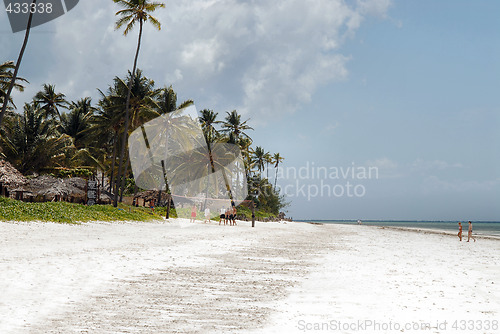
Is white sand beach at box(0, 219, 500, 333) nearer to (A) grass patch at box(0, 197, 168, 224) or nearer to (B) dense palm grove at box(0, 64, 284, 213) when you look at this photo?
(A) grass patch at box(0, 197, 168, 224)

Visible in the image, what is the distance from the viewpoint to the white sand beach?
15.7ft

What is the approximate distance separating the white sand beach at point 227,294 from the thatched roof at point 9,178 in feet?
53.7

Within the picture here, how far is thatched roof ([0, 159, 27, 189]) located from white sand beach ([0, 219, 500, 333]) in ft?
53.7

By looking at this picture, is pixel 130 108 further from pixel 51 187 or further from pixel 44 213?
pixel 44 213

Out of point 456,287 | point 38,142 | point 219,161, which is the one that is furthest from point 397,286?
point 219,161

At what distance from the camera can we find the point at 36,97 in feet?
157

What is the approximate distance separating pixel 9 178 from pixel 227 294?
24245mm

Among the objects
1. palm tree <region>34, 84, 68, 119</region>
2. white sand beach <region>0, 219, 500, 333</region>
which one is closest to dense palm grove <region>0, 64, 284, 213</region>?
palm tree <region>34, 84, 68, 119</region>

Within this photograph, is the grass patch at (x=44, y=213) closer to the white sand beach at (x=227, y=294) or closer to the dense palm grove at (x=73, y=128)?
the white sand beach at (x=227, y=294)

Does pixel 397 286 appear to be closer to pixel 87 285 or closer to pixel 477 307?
pixel 477 307

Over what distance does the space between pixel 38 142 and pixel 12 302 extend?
114ft

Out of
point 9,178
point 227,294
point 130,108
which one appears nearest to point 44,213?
point 9,178

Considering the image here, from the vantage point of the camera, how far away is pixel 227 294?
6.51 m

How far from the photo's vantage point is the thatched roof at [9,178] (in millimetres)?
24438
